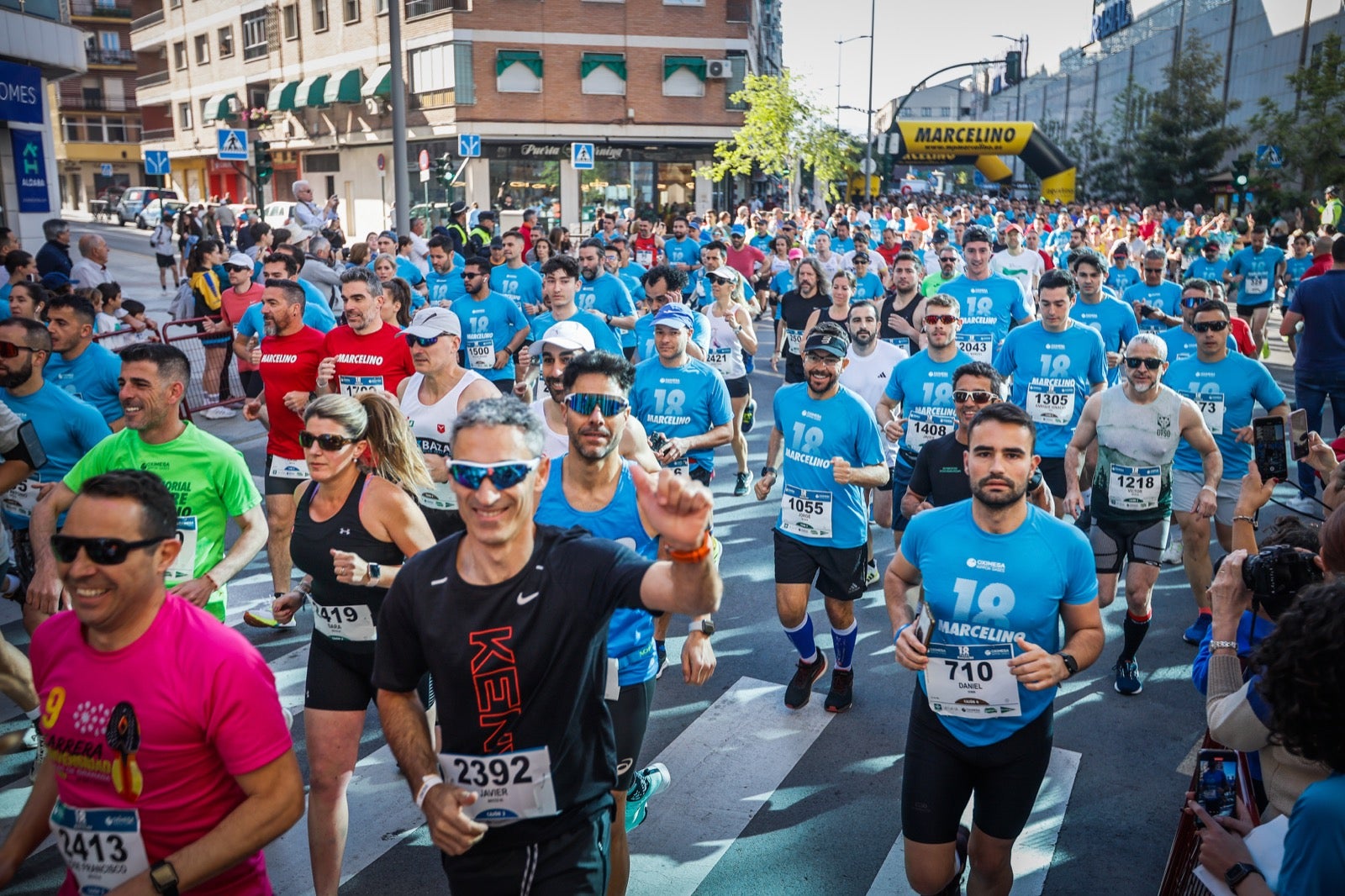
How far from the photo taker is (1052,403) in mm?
7965

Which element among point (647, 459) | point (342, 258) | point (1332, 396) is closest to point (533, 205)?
point (342, 258)

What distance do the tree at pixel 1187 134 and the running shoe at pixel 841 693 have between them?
4355 cm

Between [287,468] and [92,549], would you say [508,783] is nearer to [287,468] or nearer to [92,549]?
[92,549]

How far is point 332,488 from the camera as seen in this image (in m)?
4.41

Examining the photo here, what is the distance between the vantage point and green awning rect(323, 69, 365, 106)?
4462 centimetres

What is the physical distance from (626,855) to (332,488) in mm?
1808

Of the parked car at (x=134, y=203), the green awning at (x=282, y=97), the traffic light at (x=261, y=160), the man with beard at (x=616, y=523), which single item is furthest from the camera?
the parked car at (x=134, y=203)

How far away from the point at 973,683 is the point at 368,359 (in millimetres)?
4914

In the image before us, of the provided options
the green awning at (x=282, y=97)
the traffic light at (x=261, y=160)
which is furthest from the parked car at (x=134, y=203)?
the traffic light at (x=261, y=160)

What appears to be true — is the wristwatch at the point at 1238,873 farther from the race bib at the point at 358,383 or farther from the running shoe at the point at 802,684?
the race bib at the point at 358,383

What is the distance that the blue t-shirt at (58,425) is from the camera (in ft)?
18.8

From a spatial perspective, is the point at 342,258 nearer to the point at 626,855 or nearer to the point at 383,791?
the point at 383,791

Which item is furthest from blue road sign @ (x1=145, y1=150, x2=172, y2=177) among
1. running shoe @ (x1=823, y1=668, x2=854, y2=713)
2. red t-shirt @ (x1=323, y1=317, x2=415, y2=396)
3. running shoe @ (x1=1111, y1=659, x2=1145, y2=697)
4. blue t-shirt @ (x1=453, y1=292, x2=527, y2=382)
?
running shoe @ (x1=1111, y1=659, x2=1145, y2=697)

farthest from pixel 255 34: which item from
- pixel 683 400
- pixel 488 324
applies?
pixel 683 400
